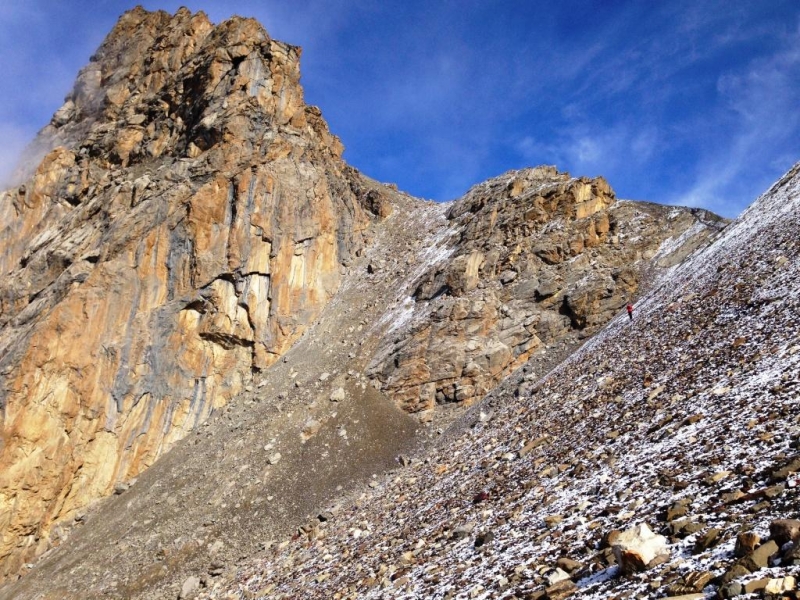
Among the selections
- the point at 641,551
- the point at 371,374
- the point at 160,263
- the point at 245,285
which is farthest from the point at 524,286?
the point at 641,551

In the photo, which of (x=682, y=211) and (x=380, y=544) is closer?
(x=380, y=544)

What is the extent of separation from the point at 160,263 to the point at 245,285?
731cm

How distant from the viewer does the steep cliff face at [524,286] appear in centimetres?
3297

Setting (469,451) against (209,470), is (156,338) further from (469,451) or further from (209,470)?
(469,451)

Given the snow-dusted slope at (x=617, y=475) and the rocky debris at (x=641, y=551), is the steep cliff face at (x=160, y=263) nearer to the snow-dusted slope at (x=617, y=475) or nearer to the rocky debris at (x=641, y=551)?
the snow-dusted slope at (x=617, y=475)

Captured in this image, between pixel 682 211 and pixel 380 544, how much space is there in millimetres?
33845

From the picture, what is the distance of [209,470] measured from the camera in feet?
104

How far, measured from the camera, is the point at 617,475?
10617 millimetres

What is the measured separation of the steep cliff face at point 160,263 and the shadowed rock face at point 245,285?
164 millimetres

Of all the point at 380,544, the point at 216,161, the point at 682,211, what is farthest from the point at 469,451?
the point at 216,161

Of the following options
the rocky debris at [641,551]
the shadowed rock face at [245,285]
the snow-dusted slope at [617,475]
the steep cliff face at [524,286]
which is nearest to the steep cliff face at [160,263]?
the shadowed rock face at [245,285]

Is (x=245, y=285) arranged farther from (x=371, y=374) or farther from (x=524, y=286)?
(x=524, y=286)

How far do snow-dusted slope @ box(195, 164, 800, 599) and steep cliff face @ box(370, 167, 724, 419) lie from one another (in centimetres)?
606

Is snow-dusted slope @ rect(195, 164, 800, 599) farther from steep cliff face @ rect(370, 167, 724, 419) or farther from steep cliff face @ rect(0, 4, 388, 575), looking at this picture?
steep cliff face @ rect(0, 4, 388, 575)
